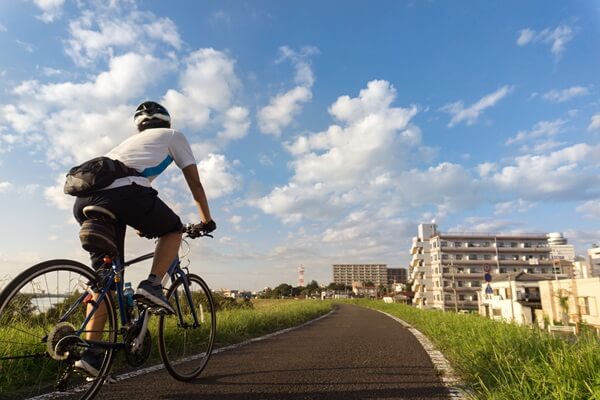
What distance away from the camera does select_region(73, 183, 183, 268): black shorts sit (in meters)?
2.54

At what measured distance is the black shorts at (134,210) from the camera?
2541mm

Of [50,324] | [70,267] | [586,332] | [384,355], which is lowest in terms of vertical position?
[384,355]

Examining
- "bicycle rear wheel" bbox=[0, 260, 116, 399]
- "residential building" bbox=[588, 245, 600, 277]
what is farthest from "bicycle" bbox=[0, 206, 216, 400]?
"residential building" bbox=[588, 245, 600, 277]

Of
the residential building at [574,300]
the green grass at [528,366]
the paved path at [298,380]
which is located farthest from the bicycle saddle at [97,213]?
the residential building at [574,300]

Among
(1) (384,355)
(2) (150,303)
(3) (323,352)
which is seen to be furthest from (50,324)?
(1) (384,355)

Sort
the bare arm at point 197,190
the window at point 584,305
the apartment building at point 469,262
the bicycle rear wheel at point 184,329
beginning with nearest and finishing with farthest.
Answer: the bare arm at point 197,190 → the bicycle rear wheel at point 184,329 → the window at point 584,305 → the apartment building at point 469,262

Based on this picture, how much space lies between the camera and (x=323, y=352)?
5.10m

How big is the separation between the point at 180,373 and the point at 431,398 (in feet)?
6.65

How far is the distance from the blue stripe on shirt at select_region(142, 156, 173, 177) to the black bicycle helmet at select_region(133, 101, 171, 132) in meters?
0.36

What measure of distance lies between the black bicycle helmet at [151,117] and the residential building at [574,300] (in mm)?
52893

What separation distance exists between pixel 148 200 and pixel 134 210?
12 centimetres

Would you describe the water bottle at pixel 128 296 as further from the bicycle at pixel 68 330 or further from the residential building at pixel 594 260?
the residential building at pixel 594 260

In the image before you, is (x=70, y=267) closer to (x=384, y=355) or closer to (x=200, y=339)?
(x=200, y=339)

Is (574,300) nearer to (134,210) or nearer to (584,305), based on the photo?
(584,305)
